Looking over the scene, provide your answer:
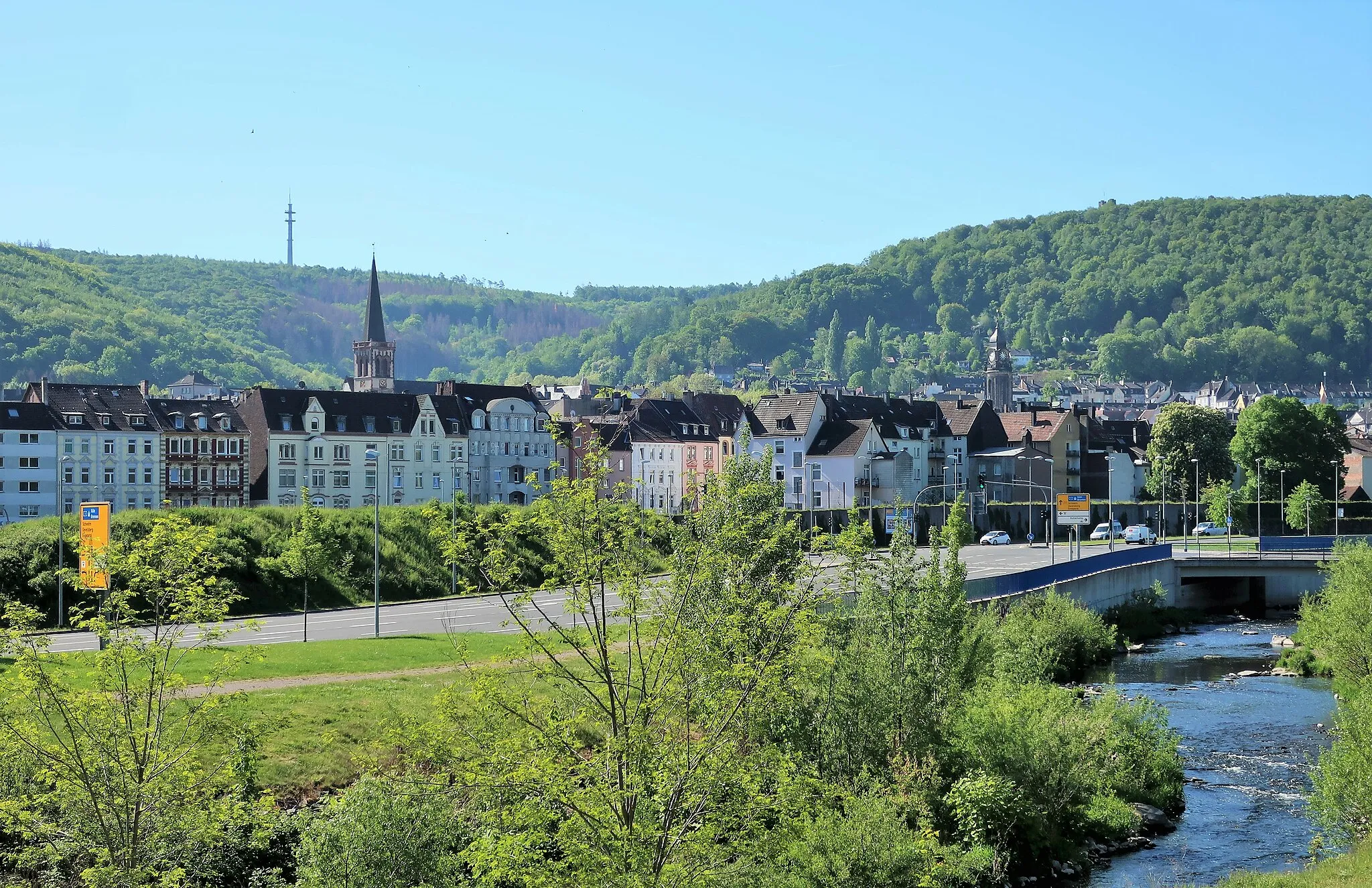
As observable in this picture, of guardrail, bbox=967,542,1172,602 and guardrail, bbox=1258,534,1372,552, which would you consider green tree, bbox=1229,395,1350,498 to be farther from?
guardrail, bbox=967,542,1172,602

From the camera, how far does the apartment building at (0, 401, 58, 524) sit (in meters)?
93.8

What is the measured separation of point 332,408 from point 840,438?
38099 mm

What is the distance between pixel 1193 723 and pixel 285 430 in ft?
228

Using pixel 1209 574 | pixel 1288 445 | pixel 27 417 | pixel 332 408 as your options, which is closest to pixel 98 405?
pixel 27 417

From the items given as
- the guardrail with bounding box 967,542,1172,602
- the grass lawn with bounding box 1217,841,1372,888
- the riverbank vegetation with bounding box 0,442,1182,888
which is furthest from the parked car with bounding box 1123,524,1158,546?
the riverbank vegetation with bounding box 0,442,1182,888

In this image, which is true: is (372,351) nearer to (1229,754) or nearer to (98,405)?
(98,405)

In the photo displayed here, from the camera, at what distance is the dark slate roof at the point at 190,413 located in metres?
101

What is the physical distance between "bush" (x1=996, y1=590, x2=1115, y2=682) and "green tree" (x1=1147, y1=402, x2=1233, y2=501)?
60882mm

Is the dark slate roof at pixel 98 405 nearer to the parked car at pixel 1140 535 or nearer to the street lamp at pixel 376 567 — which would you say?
the street lamp at pixel 376 567

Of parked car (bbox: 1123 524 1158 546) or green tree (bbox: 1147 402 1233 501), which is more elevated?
green tree (bbox: 1147 402 1233 501)

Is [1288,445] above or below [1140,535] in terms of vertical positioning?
above

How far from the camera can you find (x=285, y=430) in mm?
101188

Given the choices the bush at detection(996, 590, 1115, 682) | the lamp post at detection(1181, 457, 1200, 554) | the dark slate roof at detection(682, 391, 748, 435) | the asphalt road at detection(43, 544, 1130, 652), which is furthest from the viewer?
the dark slate roof at detection(682, 391, 748, 435)

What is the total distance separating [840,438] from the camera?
114 meters
